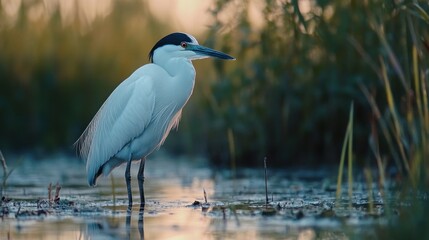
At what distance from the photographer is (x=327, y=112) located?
9.54m

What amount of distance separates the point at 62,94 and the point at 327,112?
4273mm

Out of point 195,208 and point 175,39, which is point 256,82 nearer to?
point 175,39

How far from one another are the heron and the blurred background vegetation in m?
0.75

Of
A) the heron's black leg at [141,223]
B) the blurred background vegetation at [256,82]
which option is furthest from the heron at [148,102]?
the heron's black leg at [141,223]

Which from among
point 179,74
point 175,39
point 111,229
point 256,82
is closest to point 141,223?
point 111,229

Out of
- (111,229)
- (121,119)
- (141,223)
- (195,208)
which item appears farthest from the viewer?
(121,119)

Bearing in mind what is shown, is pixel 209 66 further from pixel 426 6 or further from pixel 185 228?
pixel 185 228

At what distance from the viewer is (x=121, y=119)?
7.37m

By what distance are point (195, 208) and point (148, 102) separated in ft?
3.91

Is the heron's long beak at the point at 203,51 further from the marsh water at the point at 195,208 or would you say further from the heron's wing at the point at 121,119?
the marsh water at the point at 195,208

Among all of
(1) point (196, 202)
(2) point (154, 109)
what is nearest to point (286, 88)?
(2) point (154, 109)

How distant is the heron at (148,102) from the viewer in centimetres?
730

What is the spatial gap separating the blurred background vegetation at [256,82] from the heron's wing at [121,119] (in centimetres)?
90

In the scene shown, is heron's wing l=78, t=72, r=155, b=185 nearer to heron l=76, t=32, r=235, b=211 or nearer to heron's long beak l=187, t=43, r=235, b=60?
heron l=76, t=32, r=235, b=211
